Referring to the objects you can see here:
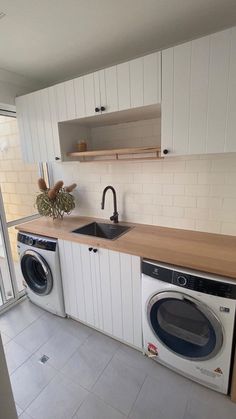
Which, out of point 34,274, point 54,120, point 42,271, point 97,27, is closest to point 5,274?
point 34,274

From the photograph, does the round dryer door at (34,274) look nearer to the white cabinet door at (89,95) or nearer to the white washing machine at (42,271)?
the white washing machine at (42,271)

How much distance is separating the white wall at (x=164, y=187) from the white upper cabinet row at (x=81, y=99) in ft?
1.36

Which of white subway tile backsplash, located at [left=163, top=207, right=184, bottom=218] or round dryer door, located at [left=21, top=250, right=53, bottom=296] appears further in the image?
round dryer door, located at [left=21, top=250, right=53, bottom=296]

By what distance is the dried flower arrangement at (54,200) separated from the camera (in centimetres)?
215

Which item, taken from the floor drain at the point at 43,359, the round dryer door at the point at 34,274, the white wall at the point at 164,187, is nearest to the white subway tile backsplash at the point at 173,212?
the white wall at the point at 164,187

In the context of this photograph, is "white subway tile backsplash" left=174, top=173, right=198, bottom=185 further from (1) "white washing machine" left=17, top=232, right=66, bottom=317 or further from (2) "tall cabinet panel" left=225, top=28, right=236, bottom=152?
(1) "white washing machine" left=17, top=232, right=66, bottom=317

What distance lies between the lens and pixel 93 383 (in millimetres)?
1511

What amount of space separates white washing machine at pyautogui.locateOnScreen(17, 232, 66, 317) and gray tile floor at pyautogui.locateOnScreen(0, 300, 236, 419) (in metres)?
0.27

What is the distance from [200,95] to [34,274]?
2171mm

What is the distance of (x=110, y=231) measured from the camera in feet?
7.04

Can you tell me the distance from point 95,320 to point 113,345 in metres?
0.25

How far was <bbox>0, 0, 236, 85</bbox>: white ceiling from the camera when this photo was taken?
1.23 m

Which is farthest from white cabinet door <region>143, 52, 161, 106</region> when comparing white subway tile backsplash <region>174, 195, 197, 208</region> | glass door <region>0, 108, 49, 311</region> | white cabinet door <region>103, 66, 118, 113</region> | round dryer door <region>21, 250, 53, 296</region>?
round dryer door <region>21, 250, 53, 296</region>

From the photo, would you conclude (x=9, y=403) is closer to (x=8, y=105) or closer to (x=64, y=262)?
(x=64, y=262)
